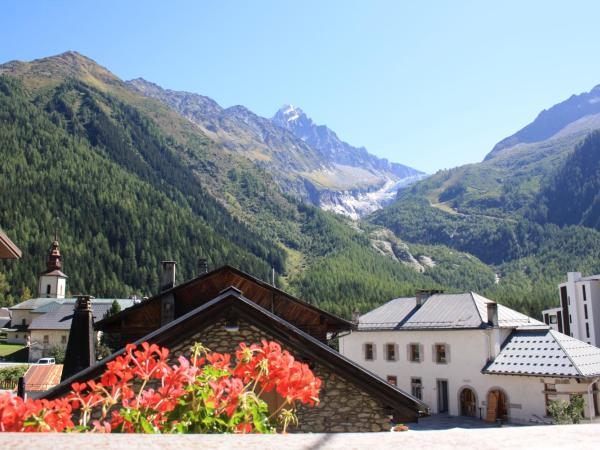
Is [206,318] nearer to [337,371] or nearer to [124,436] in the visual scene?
[337,371]

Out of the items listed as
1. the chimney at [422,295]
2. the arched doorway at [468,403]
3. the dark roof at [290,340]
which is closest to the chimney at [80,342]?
the dark roof at [290,340]

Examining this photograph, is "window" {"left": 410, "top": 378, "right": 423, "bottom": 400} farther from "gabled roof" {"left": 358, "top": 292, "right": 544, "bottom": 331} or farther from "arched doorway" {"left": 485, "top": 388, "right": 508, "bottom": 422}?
"arched doorway" {"left": 485, "top": 388, "right": 508, "bottom": 422}

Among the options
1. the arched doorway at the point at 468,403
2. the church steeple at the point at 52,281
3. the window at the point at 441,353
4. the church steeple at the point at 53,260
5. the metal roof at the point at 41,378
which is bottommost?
the arched doorway at the point at 468,403

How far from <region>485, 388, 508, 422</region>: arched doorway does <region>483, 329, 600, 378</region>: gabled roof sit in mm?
1608

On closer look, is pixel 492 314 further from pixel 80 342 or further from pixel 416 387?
pixel 80 342

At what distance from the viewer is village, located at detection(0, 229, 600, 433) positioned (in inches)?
412

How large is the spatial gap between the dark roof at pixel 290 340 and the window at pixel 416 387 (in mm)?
31356

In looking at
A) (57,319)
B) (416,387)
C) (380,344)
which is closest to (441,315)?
(416,387)

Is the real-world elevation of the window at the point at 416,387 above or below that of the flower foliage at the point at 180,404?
below

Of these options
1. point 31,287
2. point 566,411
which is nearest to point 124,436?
point 566,411

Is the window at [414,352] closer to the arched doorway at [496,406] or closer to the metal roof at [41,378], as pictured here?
the arched doorway at [496,406]

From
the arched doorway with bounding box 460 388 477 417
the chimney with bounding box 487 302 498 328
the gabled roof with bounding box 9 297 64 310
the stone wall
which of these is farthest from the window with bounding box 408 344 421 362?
the gabled roof with bounding box 9 297 64 310

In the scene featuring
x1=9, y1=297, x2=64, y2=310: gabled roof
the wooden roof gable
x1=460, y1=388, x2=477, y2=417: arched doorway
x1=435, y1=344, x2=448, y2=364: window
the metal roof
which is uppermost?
x1=9, y1=297, x2=64, y2=310: gabled roof

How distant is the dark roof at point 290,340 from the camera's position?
10391 mm
